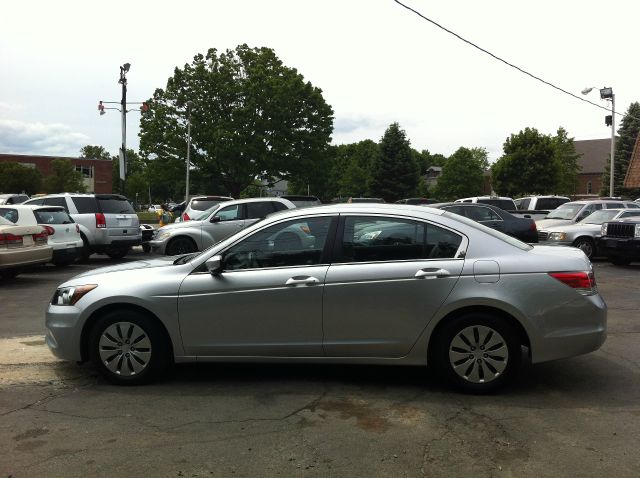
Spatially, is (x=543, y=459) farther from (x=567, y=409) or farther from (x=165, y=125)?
(x=165, y=125)

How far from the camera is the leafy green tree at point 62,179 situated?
193 feet

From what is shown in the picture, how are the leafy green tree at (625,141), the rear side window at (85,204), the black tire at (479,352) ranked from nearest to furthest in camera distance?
the black tire at (479,352) < the rear side window at (85,204) < the leafy green tree at (625,141)

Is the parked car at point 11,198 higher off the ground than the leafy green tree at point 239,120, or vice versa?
the leafy green tree at point 239,120

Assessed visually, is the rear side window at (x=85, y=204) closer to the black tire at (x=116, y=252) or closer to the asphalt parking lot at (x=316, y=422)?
the black tire at (x=116, y=252)

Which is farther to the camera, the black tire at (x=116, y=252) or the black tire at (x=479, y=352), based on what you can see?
the black tire at (x=116, y=252)

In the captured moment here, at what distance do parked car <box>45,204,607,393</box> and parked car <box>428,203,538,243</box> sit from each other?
36.7 ft

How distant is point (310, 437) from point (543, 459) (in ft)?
4.86

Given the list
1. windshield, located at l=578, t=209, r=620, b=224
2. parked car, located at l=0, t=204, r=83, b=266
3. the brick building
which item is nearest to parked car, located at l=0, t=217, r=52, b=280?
parked car, located at l=0, t=204, r=83, b=266

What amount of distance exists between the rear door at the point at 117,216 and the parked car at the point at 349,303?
10010mm

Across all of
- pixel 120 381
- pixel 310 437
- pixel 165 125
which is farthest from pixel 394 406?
pixel 165 125

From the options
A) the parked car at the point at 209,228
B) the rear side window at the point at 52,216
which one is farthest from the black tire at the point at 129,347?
the parked car at the point at 209,228

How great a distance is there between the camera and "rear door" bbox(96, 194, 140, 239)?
1443 centimetres

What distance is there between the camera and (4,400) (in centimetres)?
450

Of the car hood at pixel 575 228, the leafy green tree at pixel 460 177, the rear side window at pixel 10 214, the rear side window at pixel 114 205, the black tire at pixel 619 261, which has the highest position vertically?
the leafy green tree at pixel 460 177
